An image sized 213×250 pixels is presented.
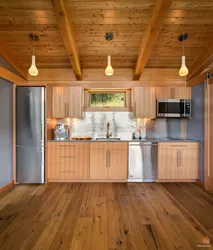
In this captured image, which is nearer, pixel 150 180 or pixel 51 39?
pixel 51 39

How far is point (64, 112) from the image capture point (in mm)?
3875

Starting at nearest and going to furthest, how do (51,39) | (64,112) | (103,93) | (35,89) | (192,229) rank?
(192,229) → (51,39) → (35,89) → (64,112) → (103,93)

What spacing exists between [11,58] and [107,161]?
3.01 m

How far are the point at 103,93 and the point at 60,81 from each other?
1106mm

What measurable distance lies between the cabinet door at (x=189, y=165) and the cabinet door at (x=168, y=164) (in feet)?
0.43

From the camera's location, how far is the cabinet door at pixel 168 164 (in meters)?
3.57

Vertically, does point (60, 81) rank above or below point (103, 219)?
above

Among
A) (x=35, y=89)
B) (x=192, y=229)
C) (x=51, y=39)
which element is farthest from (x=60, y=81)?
(x=192, y=229)

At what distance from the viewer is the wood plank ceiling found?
2.63 meters

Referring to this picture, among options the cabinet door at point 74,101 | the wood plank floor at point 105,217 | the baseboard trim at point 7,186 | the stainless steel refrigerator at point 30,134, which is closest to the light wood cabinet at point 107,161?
the wood plank floor at point 105,217

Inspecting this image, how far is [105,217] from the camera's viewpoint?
224cm

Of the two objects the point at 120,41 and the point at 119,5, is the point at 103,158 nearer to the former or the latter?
the point at 120,41

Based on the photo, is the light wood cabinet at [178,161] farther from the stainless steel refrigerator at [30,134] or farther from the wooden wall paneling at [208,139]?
the stainless steel refrigerator at [30,134]

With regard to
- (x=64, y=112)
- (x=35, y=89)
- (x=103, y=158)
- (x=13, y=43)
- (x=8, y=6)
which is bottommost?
(x=103, y=158)
